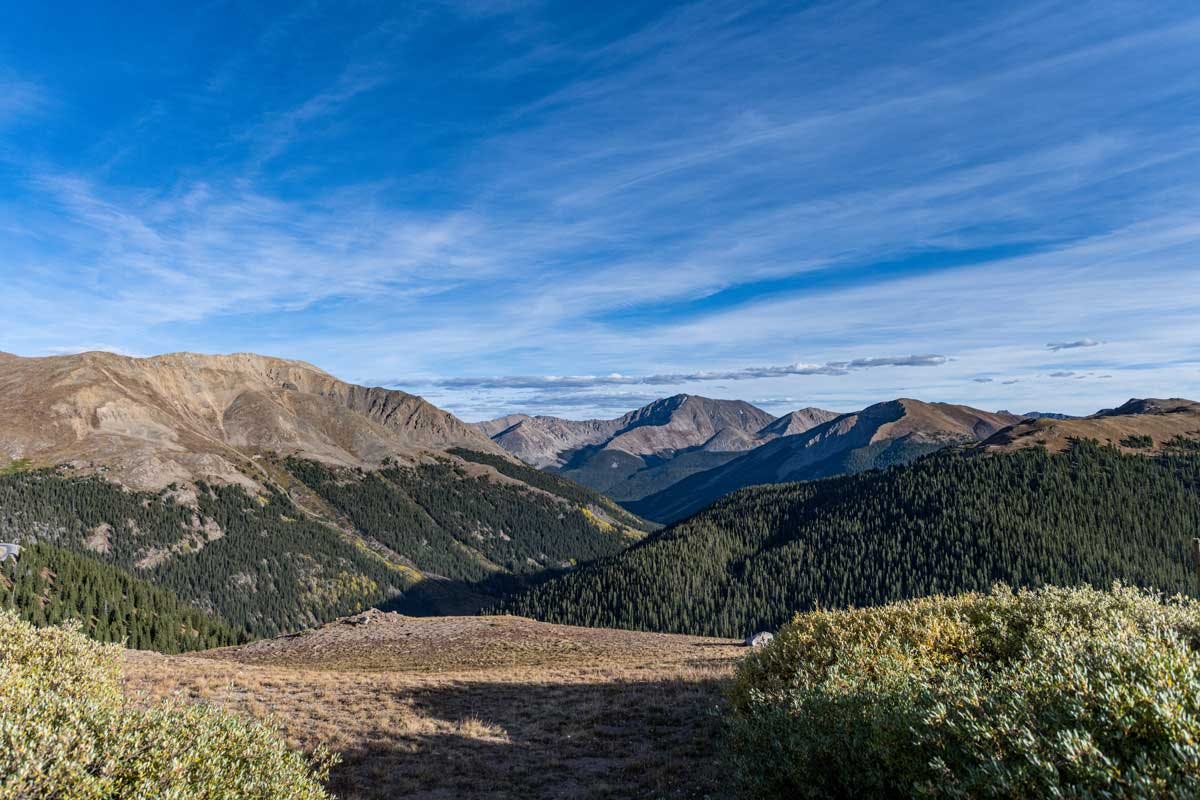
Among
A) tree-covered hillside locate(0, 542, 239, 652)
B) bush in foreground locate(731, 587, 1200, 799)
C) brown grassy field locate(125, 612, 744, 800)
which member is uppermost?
bush in foreground locate(731, 587, 1200, 799)

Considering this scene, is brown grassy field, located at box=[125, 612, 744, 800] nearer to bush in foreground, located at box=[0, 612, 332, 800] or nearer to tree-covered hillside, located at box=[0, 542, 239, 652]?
bush in foreground, located at box=[0, 612, 332, 800]

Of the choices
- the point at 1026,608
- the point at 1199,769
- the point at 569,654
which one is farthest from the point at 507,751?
the point at 569,654

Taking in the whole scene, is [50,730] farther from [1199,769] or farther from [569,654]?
[569,654]

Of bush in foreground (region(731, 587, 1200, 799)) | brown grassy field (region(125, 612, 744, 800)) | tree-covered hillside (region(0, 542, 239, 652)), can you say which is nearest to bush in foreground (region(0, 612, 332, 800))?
brown grassy field (region(125, 612, 744, 800))

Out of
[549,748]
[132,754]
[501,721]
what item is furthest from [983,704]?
[501,721]

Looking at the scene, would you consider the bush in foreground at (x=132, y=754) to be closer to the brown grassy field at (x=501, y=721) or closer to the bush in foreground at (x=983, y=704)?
the brown grassy field at (x=501, y=721)

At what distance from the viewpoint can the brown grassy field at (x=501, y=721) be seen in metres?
21.4

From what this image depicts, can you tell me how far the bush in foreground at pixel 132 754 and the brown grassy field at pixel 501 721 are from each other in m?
9.02

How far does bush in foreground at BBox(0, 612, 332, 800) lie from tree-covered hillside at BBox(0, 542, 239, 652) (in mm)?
164820

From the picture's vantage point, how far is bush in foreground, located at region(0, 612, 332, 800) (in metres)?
9.77

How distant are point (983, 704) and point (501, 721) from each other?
23948 mm

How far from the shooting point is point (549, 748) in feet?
83.9

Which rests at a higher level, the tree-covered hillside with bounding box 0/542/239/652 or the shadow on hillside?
the shadow on hillside

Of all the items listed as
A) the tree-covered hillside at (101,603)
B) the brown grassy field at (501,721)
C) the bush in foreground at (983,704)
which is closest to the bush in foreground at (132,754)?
the brown grassy field at (501,721)
